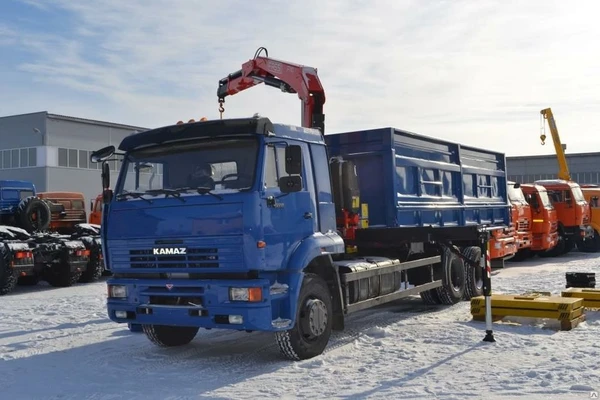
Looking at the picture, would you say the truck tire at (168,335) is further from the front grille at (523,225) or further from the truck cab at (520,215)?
the front grille at (523,225)

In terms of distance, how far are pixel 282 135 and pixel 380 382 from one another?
9.58 ft

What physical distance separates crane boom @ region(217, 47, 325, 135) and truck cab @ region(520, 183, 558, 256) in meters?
13.4

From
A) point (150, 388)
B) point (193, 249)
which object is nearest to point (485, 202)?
point (193, 249)

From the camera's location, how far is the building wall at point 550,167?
60.8m

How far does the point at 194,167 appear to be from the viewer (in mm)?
7527

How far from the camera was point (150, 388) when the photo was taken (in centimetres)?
662

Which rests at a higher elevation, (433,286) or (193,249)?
(193,249)

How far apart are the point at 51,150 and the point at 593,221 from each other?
1247 inches

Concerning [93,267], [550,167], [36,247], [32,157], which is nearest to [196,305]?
[36,247]

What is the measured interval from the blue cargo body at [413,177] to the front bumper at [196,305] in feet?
10.5

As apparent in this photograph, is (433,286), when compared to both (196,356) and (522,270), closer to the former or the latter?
(196,356)

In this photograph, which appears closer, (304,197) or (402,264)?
(304,197)

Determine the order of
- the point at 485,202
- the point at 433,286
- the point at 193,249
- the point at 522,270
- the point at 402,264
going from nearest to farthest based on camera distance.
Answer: the point at 193,249, the point at 402,264, the point at 433,286, the point at 485,202, the point at 522,270

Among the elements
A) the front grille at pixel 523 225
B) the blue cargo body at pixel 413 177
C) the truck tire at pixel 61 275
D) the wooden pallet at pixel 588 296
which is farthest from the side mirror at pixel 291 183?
the front grille at pixel 523 225
